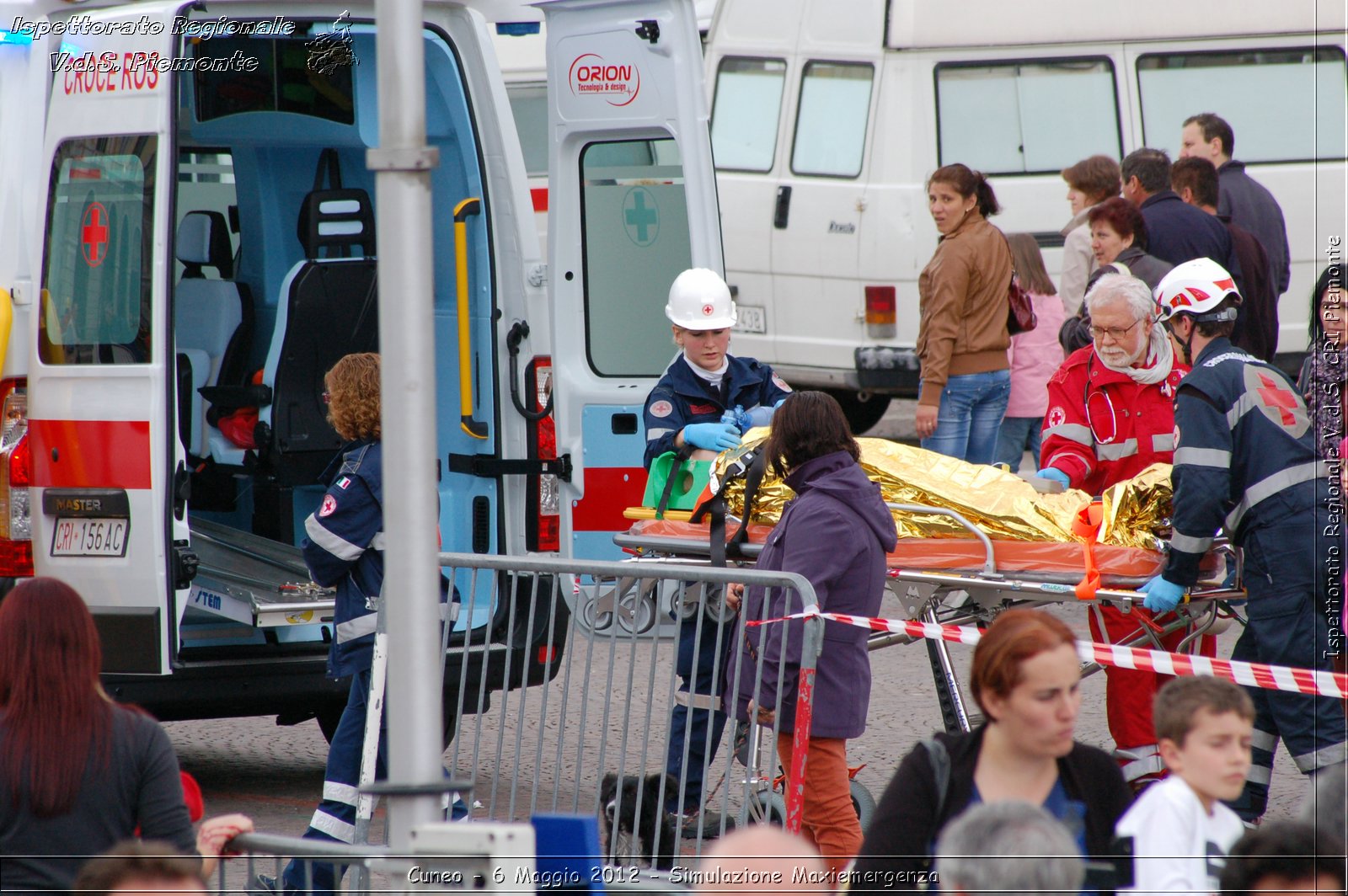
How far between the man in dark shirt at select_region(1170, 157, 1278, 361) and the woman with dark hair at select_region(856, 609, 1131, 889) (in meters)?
5.38

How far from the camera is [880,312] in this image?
11.1 m

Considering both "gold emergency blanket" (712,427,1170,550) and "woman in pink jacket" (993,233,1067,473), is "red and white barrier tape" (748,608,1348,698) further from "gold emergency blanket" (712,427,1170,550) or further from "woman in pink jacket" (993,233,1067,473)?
"woman in pink jacket" (993,233,1067,473)

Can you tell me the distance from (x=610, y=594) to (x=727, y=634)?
1.34 feet

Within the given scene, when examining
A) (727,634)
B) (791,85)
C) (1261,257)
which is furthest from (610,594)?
(791,85)

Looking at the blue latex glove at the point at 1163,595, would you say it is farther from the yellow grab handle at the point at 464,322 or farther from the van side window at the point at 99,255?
the van side window at the point at 99,255

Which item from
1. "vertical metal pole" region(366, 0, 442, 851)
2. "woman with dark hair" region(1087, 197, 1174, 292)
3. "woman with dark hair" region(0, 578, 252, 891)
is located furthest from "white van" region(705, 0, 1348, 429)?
"vertical metal pole" region(366, 0, 442, 851)

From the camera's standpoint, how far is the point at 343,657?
5.35m

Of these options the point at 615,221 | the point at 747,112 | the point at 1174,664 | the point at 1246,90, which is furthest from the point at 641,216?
the point at 1246,90

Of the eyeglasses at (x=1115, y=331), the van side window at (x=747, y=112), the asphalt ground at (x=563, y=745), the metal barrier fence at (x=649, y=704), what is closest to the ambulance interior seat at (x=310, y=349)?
the metal barrier fence at (x=649, y=704)

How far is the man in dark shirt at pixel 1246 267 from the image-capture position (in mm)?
8336

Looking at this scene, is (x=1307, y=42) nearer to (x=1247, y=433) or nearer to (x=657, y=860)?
(x=1247, y=433)

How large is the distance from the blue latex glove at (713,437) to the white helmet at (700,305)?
39cm

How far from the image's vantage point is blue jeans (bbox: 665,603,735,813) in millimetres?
5176

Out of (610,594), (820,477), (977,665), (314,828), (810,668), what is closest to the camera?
(977,665)
